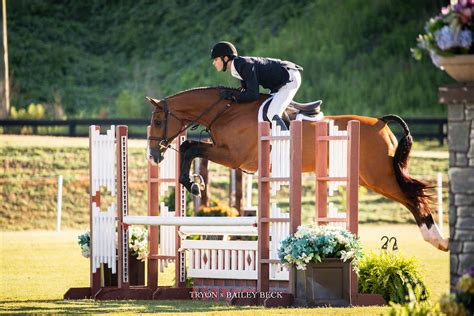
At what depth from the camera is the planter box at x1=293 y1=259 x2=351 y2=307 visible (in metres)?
9.52

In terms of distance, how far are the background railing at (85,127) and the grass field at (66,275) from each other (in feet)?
22.4

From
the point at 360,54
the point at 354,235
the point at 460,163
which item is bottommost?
the point at 354,235

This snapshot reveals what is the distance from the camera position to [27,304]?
10.4 metres

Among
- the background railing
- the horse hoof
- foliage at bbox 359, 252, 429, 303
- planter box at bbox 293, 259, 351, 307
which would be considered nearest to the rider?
the horse hoof

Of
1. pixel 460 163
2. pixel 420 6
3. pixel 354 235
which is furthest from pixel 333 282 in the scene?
pixel 420 6

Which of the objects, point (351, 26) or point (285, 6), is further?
point (285, 6)

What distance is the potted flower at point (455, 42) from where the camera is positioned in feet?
23.4

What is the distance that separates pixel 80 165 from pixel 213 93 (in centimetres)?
1435

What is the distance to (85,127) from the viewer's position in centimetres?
3156

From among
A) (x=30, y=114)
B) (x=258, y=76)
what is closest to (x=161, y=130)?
(x=258, y=76)

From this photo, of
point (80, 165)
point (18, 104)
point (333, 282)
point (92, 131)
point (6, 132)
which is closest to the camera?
point (333, 282)

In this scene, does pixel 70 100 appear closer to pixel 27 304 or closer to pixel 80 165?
pixel 80 165

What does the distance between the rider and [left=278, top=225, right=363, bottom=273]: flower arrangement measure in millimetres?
2155

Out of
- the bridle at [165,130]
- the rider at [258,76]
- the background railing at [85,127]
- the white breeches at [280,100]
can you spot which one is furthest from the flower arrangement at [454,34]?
the background railing at [85,127]
